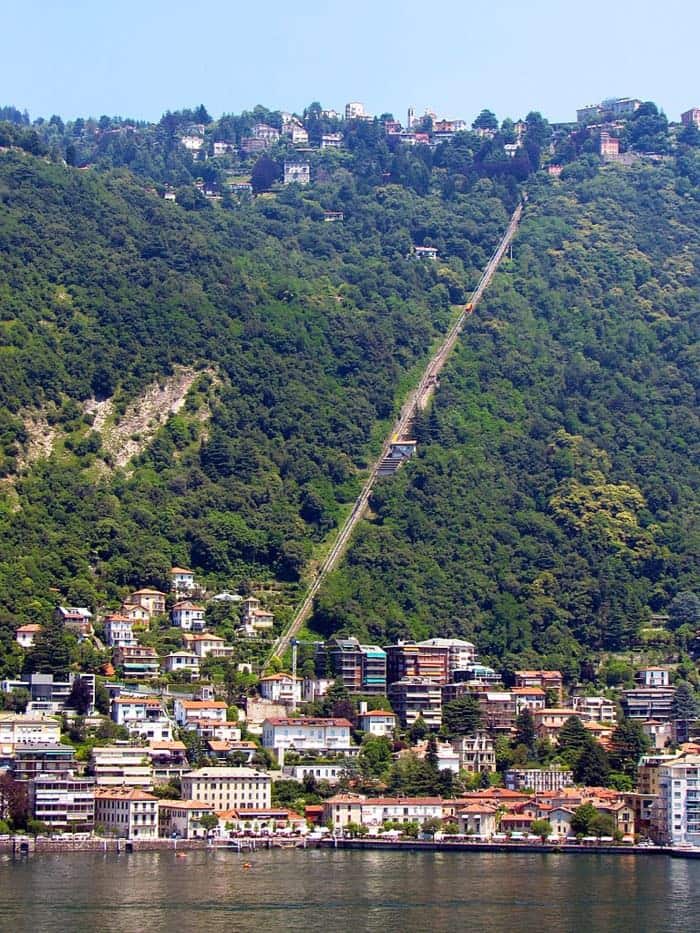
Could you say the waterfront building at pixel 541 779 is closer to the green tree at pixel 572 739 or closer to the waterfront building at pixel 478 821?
the green tree at pixel 572 739

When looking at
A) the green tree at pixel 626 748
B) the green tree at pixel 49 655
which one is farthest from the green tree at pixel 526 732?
the green tree at pixel 49 655

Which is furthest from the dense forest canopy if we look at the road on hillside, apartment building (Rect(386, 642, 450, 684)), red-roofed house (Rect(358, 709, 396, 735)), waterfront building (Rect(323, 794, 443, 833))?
waterfront building (Rect(323, 794, 443, 833))

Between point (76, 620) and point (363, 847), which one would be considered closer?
point (363, 847)

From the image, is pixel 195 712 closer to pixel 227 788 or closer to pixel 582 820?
pixel 227 788

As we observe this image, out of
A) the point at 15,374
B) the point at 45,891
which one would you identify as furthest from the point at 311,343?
the point at 45,891

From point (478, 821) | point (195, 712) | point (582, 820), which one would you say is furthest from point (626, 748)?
point (195, 712)

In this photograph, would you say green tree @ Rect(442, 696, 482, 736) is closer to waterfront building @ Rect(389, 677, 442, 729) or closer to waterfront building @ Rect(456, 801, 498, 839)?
waterfront building @ Rect(389, 677, 442, 729)

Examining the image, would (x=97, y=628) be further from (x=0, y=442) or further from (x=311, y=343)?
(x=311, y=343)
